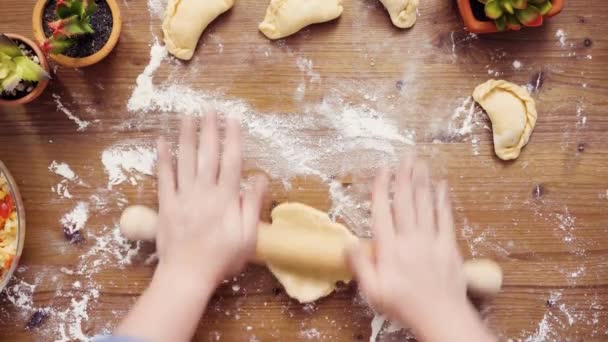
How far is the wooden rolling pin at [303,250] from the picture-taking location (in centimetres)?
112

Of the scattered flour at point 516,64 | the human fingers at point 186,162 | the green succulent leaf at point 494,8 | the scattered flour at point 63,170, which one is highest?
the green succulent leaf at point 494,8

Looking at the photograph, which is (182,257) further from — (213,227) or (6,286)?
(6,286)

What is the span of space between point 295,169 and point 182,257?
27cm

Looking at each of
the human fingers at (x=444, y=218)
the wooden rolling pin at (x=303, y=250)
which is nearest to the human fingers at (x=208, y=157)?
the wooden rolling pin at (x=303, y=250)

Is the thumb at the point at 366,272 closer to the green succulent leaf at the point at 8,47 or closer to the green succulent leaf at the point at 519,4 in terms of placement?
the green succulent leaf at the point at 519,4

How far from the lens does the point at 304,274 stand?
1.15 metres

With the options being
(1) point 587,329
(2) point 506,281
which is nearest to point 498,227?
(2) point 506,281

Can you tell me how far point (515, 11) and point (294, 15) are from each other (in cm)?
36

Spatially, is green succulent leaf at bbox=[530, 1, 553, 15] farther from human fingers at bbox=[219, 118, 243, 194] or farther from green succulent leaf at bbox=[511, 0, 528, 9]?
human fingers at bbox=[219, 118, 243, 194]

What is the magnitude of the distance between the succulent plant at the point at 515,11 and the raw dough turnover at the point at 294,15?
0.84 feet

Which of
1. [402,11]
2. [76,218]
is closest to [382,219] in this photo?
[402,11]

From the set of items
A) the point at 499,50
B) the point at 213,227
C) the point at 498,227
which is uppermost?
the point at 499,50

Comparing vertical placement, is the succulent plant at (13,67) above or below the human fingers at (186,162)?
above

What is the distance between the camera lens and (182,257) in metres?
1.04
